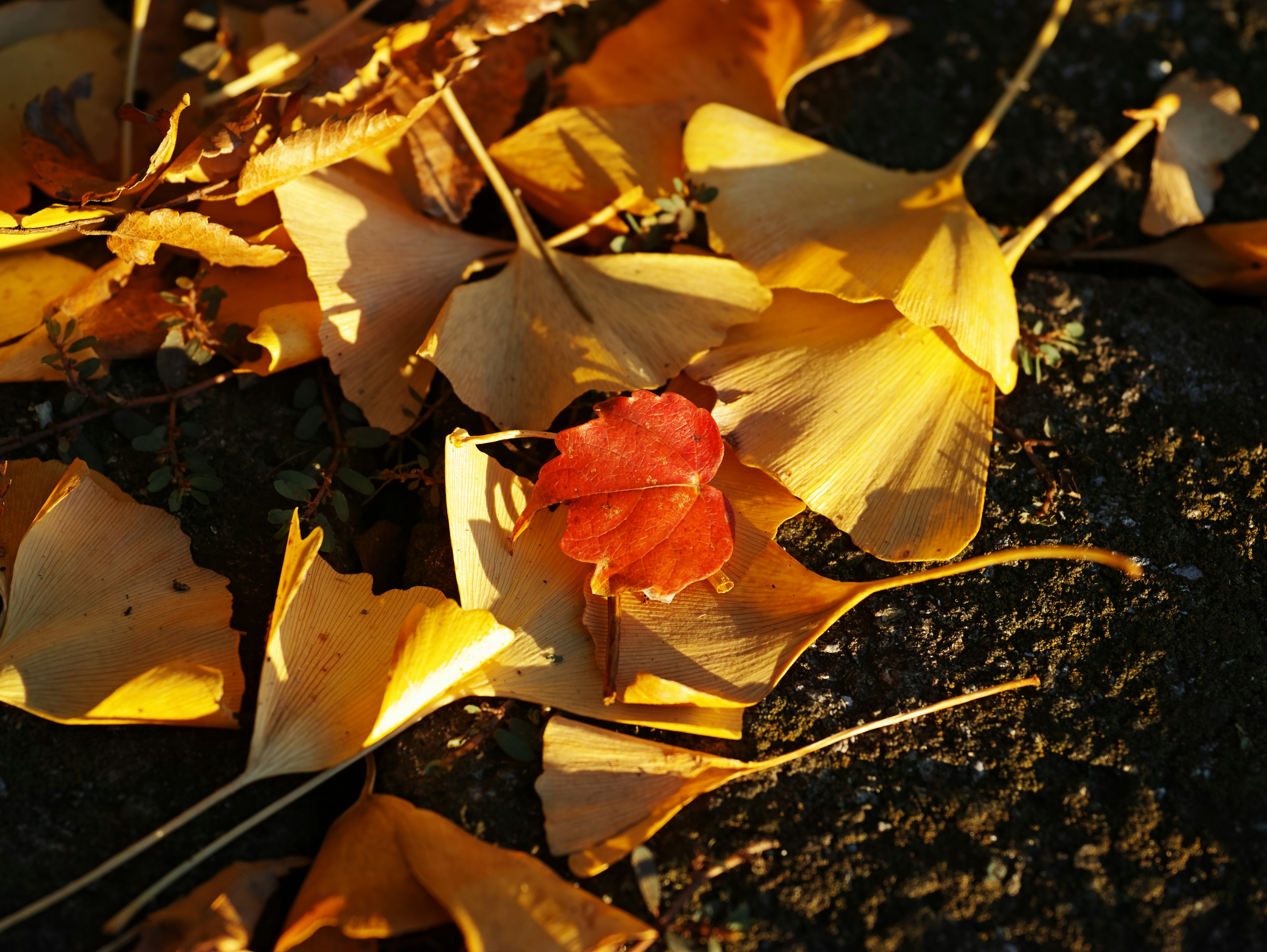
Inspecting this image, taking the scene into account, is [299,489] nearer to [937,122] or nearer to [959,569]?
[959,569]

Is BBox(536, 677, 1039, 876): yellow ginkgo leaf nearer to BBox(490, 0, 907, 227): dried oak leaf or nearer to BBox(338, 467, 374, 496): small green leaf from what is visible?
BBox(338, 467, 374, 496): small green leaf

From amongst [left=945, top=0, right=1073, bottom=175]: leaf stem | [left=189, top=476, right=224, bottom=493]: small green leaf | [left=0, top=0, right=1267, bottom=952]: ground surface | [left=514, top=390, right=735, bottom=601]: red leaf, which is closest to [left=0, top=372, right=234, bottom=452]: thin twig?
[left=0, top=0, right=1267, bottom=952]: ground surface

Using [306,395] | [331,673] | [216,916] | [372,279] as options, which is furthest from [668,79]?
[216,916]

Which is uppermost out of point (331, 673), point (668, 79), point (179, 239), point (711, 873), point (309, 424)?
point (668, 79)

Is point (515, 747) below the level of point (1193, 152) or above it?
below

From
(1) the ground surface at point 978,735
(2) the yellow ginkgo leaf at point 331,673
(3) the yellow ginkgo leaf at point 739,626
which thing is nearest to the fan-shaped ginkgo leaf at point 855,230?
(1) the ground surface at point 978,735

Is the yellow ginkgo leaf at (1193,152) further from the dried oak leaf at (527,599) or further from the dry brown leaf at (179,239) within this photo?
the dry brown leaf at (179,239)

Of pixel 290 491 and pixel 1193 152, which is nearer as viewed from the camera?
pixel 290 491

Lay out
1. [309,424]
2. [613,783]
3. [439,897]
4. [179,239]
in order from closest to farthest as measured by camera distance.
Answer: [439,897]
[613,783]
[179,239]
[309,424]

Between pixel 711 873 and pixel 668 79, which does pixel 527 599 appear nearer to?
pixel 711 873
